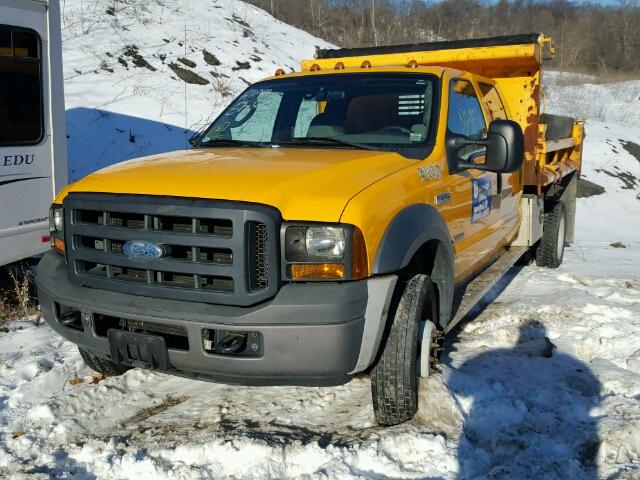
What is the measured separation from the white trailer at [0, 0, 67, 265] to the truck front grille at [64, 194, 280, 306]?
252 centimetres

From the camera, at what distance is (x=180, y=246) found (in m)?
3.15

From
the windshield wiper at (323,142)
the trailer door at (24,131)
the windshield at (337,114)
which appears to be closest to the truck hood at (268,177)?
the windshield wiper at (323,142)

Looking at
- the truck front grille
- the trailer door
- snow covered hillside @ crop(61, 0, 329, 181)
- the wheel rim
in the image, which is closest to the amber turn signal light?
the truck front grille

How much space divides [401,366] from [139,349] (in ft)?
4.35

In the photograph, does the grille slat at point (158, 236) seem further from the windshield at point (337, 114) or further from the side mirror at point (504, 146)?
the side mirror at point (504, 146)

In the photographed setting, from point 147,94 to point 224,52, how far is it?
455 centimetres

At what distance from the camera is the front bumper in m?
2.98

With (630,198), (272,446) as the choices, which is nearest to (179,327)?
(272,446)

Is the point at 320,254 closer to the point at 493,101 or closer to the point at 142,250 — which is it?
the point at 142,250

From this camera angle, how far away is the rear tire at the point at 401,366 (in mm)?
3393

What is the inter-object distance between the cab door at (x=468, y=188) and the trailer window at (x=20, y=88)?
3782mm

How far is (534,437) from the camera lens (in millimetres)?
3461

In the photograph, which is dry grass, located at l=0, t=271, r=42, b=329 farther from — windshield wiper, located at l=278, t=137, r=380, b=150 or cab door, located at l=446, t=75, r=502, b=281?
cab door, located at l=446, t=75, r=502, b=281

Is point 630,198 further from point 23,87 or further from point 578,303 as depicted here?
point 23,87
